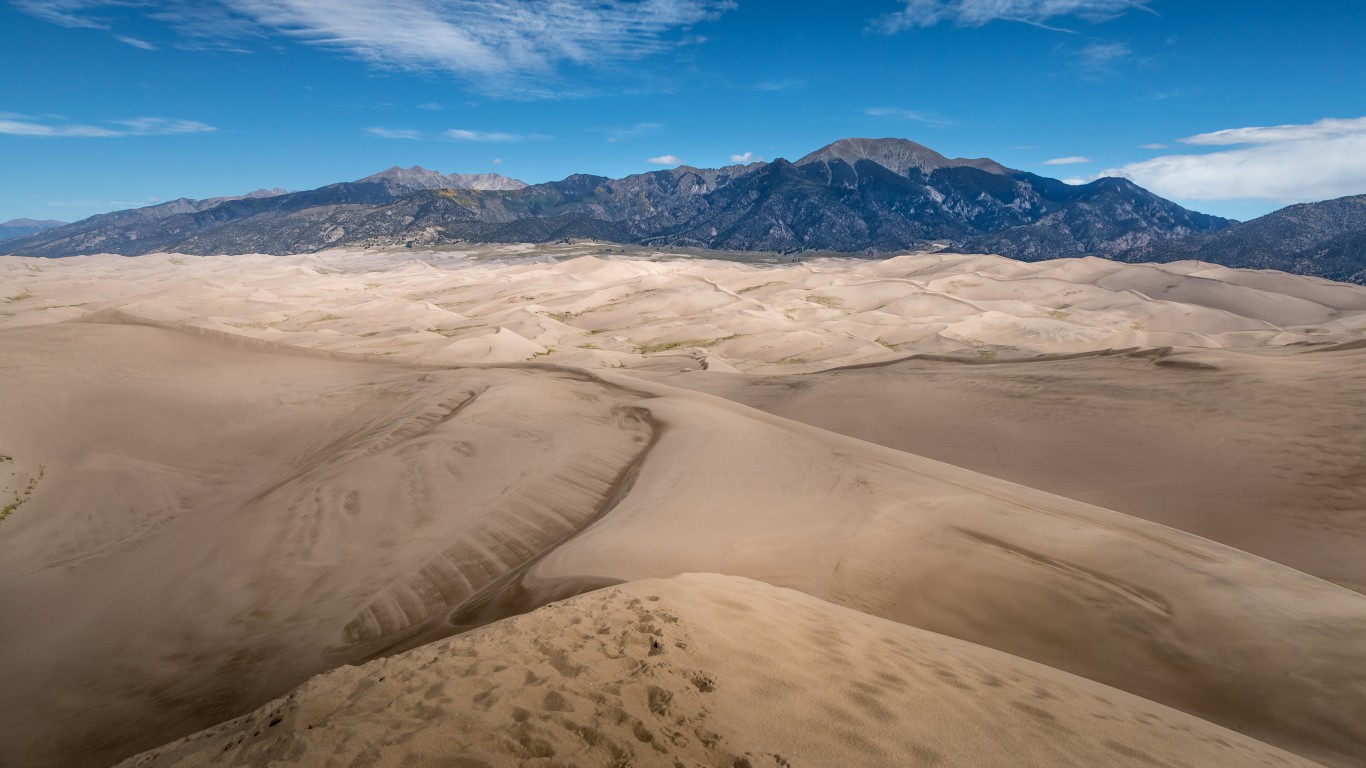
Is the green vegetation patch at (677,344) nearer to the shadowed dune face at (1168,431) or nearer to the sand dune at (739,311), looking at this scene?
the sand dune at (739,311)

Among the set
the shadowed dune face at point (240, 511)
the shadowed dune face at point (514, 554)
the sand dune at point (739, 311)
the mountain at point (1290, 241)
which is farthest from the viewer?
the mountain at point (1290, 241)

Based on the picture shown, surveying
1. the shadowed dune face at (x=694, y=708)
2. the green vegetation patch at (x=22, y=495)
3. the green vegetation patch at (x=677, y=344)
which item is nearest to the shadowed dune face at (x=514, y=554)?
the green vegetation patch at (x=22, y=495)

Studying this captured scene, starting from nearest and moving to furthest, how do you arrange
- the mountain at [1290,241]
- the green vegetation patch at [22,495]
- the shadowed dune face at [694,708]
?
the shadowed dune face at [694,708] < the green vegetation patch at [22,495] < the mountain at [1290,241]

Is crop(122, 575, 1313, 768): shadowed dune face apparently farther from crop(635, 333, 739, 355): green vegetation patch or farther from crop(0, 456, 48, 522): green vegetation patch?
crop(635, 333, 739, 355): green vegetation patch

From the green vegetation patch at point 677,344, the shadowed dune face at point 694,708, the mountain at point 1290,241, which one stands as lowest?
the green vegetation patch at point 677,344

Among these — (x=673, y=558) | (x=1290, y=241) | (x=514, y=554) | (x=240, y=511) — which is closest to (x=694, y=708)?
(x=673, y=558)

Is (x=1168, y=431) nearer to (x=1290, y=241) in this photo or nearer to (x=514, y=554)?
(x=514, y=554)

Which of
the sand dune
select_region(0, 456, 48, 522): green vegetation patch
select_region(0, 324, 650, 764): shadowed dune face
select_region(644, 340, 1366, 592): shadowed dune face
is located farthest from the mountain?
select_region(0, 456, 48, 522): green vegetation patch
